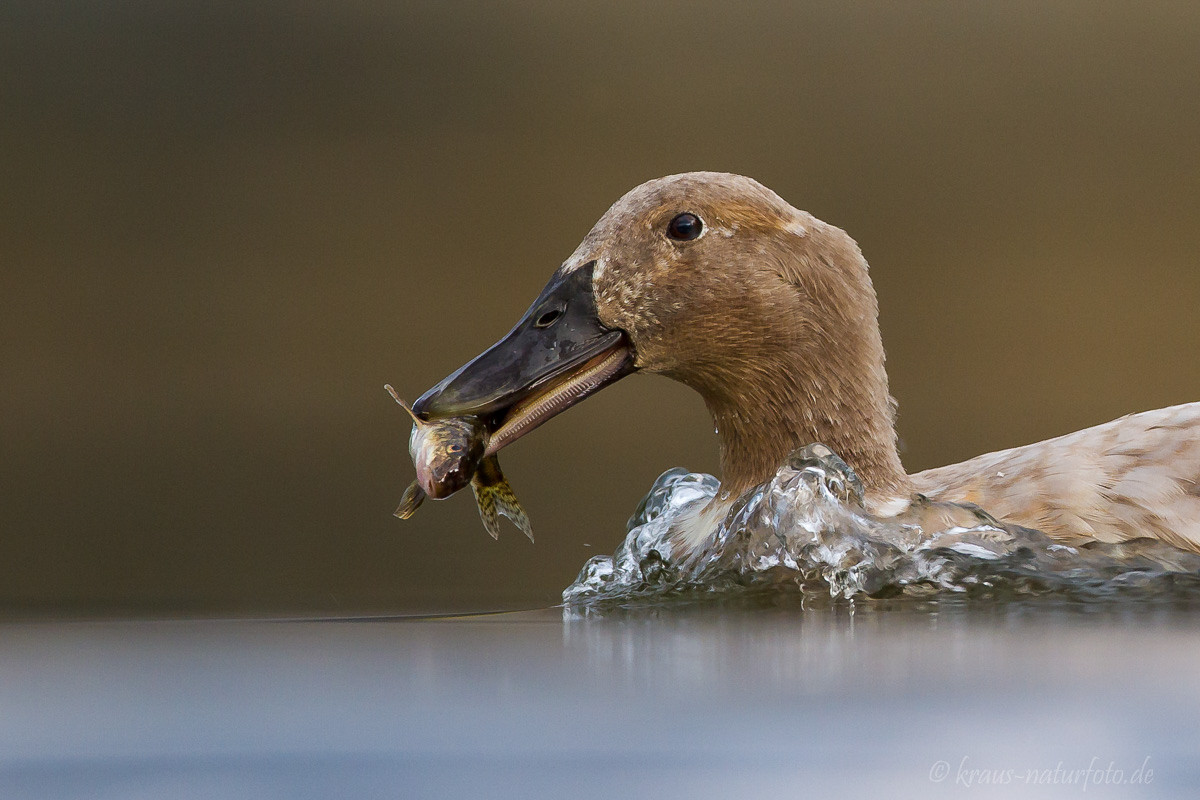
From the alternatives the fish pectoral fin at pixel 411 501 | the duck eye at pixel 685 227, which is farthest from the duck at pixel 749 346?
the fish pectoral fin at pixel 411 501

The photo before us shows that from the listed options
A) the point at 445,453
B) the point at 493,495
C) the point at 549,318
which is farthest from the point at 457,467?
the point at 549,318

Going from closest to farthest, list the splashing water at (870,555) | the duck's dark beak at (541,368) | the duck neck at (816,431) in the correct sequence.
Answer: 1. the splashing water at (870,555)
2. the duck's dark beak at (541,368)
3. the duck neck at (816,431)

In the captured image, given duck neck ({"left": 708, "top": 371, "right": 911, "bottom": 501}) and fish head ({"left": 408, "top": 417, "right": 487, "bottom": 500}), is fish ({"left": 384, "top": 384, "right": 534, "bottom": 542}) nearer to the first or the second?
fish head ({"left": 408, "top": 417, "right": 487, "bottom": 500})

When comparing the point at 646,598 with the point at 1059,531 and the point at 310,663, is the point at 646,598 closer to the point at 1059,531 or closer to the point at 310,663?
the point at 1059,531

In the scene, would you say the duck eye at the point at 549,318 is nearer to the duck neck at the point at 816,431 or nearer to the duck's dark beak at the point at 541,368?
the duck's dark beak at the point at 541,368

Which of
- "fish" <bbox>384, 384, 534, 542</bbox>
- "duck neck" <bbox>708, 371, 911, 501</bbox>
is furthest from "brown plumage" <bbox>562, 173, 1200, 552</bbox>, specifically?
"fish" <bbox>384, 384, 534, 542</bbox>

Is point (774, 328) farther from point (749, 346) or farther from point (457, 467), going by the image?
point (457, 467)
